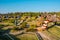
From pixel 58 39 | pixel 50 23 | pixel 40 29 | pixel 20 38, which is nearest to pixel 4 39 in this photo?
pixel 20 38

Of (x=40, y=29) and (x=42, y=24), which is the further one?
(x=42, y=24)

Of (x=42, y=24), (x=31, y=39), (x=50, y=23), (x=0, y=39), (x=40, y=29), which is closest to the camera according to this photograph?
(x=0, y=39)

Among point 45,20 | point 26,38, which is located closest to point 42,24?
point 45,20

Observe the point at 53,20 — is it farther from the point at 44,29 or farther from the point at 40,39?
the point at 40,39

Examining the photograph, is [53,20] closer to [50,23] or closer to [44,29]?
[50,23]

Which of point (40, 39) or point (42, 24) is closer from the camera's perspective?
point (40, 39)

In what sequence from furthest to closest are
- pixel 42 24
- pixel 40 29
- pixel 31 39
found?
1. pixel 42 24
2. pixel 40 29
3. pixel 31 39

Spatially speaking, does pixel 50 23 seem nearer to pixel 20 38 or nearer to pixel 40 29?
pixel 40 29

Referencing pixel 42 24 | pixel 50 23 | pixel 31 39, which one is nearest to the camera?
pixel 31 39

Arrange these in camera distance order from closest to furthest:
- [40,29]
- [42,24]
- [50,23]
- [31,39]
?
[31,39], [40,29], [42,24], [50,23]
